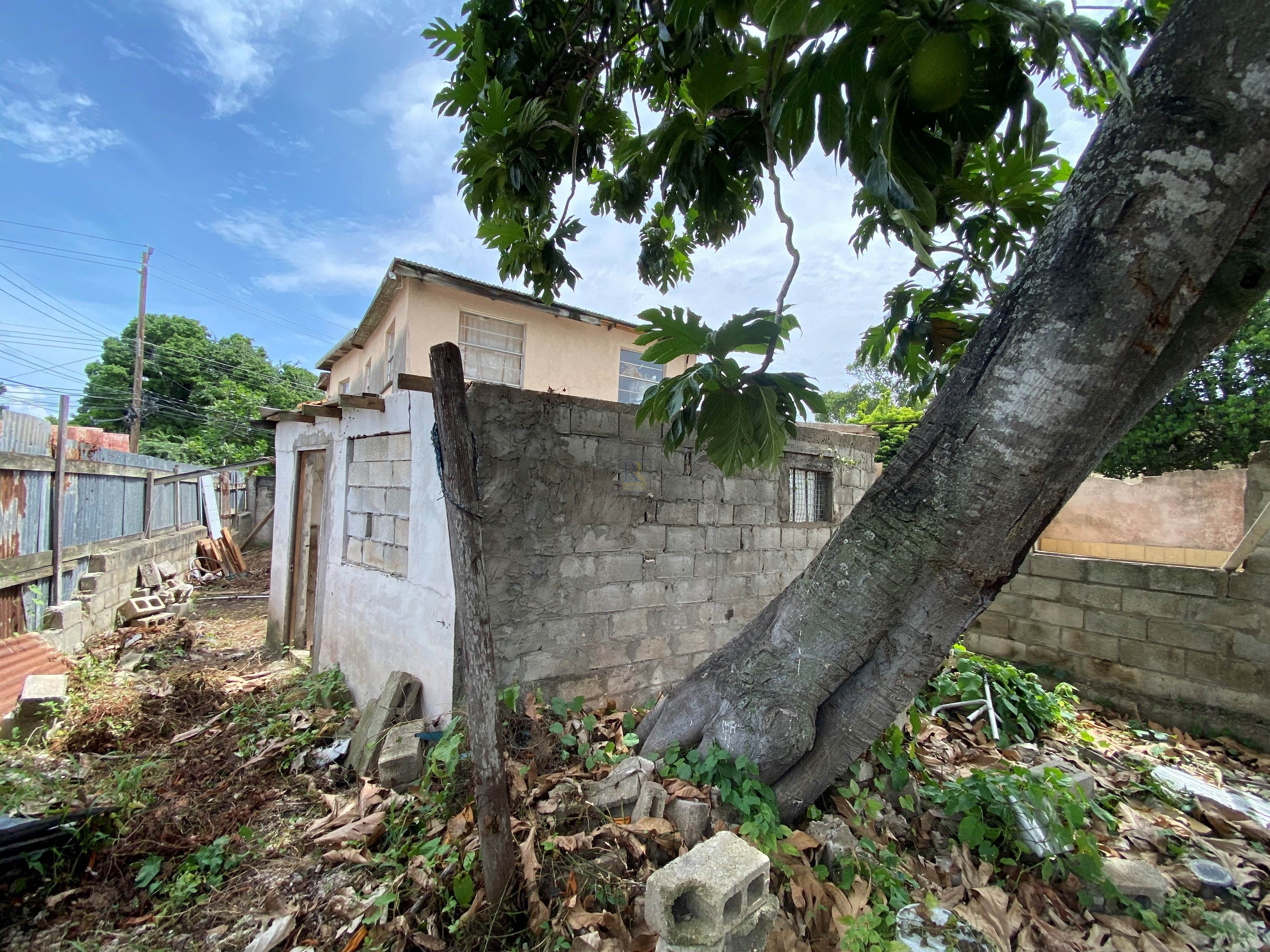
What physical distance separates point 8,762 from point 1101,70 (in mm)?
6369

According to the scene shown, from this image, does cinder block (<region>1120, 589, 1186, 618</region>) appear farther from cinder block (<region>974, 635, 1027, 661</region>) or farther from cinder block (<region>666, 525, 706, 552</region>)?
cinder block (<region>666, 525, 706, 552</region>)

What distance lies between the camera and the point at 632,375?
11695 mm

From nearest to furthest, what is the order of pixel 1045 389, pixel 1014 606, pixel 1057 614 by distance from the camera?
pixel 1045 389, pixel 1057 614, pixel 1014 606

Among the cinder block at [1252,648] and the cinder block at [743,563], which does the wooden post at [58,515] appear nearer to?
the cinder block at [743,563]

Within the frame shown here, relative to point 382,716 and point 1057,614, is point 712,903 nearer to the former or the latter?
point 382,716

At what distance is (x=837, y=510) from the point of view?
522cm

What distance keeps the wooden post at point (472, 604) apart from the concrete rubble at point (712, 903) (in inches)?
29.7

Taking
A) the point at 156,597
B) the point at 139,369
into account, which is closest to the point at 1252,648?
the point at 156,597

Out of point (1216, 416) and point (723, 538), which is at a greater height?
point (1216, 416)

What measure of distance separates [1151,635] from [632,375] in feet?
29.5

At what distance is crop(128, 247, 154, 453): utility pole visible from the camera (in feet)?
51.4

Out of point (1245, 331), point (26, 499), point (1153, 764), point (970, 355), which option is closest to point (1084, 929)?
point (1153, 764)

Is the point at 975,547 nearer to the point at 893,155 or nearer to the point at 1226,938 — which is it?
the point at 893,155

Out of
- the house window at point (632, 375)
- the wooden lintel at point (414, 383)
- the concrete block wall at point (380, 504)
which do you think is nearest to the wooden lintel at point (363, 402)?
the concrete block wall at point (380, 504)
